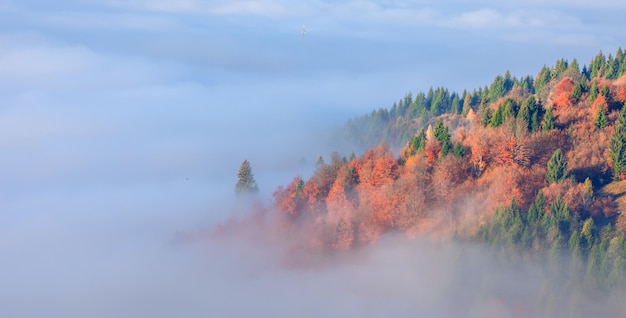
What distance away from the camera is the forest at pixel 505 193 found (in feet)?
291

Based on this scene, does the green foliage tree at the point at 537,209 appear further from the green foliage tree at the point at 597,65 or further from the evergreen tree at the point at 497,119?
the green foliage tree at the point at 597,65

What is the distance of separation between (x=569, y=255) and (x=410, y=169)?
2045cm

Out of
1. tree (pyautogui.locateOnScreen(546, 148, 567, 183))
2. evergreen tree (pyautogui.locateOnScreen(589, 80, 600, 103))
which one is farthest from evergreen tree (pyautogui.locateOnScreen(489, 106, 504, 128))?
tree (pyautogui.locateOnScreen(546, 148, 567, 183))

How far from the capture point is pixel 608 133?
98250mm

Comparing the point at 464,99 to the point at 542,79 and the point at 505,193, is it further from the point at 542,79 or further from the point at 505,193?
the point at 505,193

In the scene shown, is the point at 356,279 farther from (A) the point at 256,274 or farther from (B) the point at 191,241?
(B) the point at 191,241

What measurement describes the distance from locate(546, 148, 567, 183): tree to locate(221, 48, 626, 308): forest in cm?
9

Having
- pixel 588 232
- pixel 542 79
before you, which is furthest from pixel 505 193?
pixel 542 79

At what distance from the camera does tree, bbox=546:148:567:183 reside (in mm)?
94312

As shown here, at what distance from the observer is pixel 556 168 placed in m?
94.4

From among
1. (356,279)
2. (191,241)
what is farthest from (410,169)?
(191,241)

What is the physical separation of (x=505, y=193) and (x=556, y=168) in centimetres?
462

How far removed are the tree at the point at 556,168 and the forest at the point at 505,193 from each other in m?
0.09

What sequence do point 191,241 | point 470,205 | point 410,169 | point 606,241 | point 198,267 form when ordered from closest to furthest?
point 606,241 < point 470,205 < point 410,169 < point 198,267 < point 191,241
